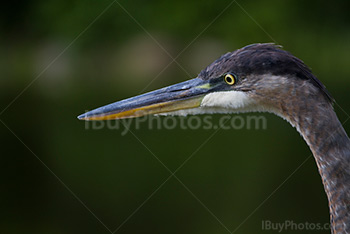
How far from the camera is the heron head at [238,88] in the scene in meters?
3.29

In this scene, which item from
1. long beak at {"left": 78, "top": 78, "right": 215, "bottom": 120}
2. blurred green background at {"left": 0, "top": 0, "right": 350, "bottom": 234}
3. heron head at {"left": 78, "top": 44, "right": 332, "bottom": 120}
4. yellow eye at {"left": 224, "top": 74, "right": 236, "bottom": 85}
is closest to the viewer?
heron head at {"left": 78, "top": 44, "right": 332, "bottom": 120}

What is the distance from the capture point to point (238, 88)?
355cm

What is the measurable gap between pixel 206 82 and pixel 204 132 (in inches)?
307

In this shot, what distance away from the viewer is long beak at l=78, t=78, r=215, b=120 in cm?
372

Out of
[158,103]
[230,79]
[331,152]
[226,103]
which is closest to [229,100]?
[226,103]

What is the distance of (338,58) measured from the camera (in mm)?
16406

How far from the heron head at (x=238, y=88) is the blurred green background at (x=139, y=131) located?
3745mm

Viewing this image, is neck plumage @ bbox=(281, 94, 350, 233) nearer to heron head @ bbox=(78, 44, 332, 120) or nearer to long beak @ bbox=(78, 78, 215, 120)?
heron head @ bbox=(78, 44, 332, 120)

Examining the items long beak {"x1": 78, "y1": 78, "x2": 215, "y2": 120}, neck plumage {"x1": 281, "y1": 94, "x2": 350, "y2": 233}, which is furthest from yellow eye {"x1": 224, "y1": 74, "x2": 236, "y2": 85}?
neck plumage {"x1": 281, "y1": 94, "x2": 350, "y2": 233}

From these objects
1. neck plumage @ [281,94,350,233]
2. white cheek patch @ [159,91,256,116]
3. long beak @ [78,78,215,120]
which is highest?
long beak @ [78,78,215,120]

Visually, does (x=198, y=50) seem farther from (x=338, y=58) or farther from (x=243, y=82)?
(x=243, y=82)

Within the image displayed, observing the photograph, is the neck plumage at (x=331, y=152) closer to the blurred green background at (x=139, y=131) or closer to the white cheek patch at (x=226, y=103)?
the white cheek patch at (x=226, y=103)

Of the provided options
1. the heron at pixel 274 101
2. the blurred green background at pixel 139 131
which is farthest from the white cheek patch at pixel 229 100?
the blurred green background at pixel 139 131

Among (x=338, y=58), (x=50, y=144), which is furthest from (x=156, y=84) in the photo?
(x=338, y=58)
